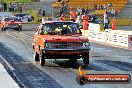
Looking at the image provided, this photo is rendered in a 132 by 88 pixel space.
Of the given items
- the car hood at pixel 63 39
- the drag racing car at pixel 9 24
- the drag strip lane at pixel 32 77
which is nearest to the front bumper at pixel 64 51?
the car hood at pixel 63 39

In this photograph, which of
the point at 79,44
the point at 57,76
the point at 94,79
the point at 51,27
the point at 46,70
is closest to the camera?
the point at 94,79

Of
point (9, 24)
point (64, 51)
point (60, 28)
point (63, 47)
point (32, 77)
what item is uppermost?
point (60, 28)

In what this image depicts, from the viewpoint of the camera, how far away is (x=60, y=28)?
1535 centimetres

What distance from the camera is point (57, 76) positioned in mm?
11906

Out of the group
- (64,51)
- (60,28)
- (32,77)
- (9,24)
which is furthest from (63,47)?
(9,24)

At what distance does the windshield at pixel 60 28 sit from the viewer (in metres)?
15.3

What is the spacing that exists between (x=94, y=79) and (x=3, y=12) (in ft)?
179

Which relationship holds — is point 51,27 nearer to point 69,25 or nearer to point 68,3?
point 69,25

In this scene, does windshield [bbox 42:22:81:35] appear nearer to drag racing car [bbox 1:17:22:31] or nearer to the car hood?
the car hood

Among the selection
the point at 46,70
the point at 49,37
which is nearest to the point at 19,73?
the point at 46,70

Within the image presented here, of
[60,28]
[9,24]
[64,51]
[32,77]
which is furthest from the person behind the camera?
[9,24]

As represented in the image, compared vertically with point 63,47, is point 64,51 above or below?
below

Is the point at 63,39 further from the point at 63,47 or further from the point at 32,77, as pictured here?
the point at 32,77

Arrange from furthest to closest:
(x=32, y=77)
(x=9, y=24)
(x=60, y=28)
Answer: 1. (x=9, y=24)
2. (x=60, y=28)
3. (x=32, y=77)
